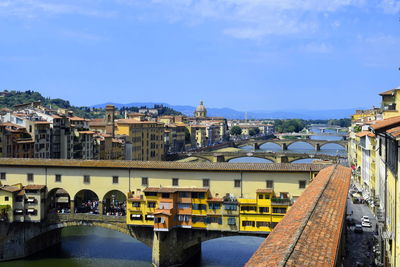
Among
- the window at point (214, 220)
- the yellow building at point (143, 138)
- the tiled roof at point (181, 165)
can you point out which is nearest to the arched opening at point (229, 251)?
the window at point (214, 220)

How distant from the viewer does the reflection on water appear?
1176 inches

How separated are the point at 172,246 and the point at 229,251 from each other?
476 centimetres

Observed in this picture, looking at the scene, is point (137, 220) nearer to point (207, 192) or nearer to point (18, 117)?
point (207, 192)

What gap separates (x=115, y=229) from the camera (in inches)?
1206

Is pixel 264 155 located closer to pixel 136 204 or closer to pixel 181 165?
pixel 181 165

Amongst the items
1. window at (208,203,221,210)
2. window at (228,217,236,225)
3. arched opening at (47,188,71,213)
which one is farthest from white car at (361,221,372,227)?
arched opening at (47,188,71,213)

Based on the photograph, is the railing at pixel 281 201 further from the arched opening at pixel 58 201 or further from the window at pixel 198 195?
the arched opening at pixel 58 201

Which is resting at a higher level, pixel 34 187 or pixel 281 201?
pixel 34 187

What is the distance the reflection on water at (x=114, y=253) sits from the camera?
29875 millimetres

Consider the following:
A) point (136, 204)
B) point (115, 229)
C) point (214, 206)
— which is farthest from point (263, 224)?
point (115, 229)

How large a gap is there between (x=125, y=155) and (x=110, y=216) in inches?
1646

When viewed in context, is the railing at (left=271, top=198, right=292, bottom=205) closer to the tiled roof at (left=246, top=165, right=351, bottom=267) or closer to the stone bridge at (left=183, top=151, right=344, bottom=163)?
the tiled roof at (left=246, top=165, right=351, bottom=267)

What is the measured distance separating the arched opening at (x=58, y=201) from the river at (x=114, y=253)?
2.30 m

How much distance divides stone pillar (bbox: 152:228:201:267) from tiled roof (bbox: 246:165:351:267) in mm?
14815
